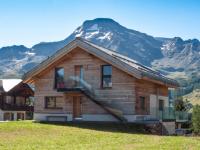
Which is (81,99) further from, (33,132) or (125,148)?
(125,148)

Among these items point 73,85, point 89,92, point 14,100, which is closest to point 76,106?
point 73,85

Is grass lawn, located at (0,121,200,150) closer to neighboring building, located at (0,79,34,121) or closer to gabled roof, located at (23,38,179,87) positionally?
gabled roof, located at (23,38,179,87)

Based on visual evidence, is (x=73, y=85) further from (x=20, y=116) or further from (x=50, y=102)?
(x=20, y=116)

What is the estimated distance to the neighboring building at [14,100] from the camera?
79938 millimetres

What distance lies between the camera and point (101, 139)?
977 inches

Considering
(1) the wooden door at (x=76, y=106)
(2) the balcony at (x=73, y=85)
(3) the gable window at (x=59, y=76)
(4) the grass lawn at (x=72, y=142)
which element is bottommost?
(4) the grass lawn at (x=72, y=142)

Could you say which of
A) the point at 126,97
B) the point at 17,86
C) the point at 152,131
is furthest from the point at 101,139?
the point at 17,86

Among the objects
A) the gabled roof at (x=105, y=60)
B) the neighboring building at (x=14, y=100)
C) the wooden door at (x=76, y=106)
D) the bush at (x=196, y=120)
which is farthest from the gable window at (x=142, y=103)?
the neighboring building at (x=14, y=100)

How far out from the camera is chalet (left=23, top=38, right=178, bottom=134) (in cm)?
3859

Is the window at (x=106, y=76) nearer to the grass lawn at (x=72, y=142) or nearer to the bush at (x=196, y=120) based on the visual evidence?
the bush at (x=196, y=120)

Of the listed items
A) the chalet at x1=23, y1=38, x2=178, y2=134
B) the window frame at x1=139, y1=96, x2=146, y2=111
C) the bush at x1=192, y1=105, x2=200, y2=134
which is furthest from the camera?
the window frame at x1=139, y1=96, x2=146, y2=111

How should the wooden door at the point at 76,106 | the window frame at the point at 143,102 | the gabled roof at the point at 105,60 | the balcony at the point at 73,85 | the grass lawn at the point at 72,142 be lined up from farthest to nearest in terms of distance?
the wooden door at the point at 76,106 < the window frame at the point at 143,102 < the balcony at the point at 73,85 < the gabled roof at the point at 105,60 < the grass lawn at the point at 72,142

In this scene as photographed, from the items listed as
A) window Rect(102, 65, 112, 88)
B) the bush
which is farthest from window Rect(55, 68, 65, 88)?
the bush

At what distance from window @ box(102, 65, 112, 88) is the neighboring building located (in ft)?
141
